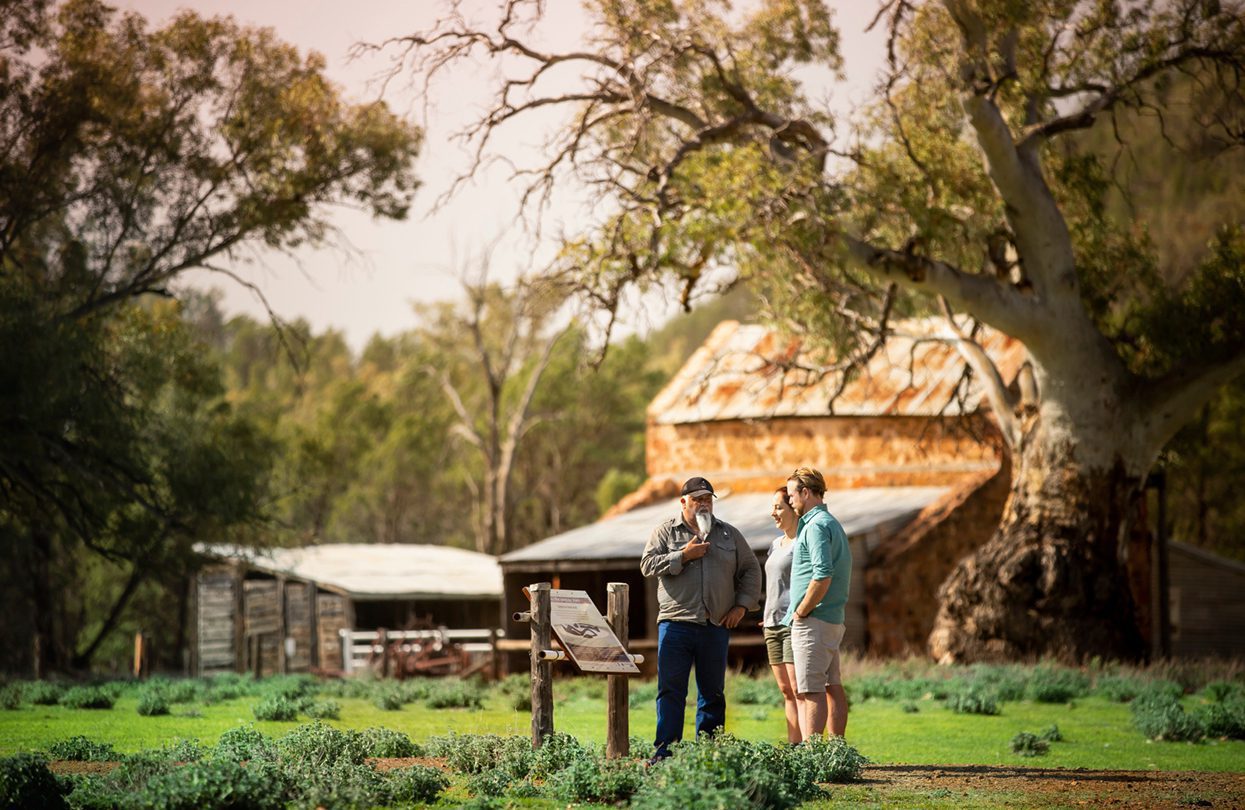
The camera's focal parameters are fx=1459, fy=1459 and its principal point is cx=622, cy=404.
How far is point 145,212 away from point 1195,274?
19.0 metres

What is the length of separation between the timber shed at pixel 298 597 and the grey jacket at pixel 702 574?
945 inches

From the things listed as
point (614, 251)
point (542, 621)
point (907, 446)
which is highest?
point (614, 251)

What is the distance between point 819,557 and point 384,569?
2866 centimetres

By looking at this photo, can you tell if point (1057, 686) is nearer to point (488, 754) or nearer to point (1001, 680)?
point (1001, 680)

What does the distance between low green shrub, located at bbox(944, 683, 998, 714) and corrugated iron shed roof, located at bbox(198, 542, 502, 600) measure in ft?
61.8

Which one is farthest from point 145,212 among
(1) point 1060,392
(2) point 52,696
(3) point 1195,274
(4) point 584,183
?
(3) point 1195,274

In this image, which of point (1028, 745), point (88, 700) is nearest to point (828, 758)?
point (1028, 745)

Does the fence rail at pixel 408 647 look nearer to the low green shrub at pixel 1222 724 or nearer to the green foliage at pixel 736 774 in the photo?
the low green shrub at pixel 1222 724

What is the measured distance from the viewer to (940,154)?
2255 centimetres

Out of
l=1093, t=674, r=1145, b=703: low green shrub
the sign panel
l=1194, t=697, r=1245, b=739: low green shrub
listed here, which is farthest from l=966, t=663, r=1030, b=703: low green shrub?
the sign panel

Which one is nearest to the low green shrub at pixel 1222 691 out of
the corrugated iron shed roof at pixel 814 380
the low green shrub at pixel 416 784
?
the corrugated iron shed roof at pixel 814 380

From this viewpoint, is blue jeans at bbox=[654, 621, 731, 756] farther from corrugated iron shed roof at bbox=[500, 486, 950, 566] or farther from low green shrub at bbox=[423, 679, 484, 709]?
Result: corrugated iron shed roof at bbox=[500, 486, 950, 566]

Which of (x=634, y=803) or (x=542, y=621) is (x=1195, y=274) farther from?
(x=634, y=803)

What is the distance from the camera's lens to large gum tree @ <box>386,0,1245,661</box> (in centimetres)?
2070
